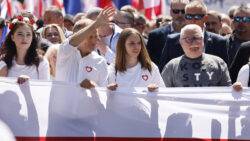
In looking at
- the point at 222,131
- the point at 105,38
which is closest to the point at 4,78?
the point at 222,131

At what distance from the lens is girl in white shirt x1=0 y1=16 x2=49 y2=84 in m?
7.57

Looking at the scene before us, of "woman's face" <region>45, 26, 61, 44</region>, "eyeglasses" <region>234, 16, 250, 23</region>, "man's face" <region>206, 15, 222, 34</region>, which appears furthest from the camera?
"man's face" <region>206, 15, 222, 34</region>

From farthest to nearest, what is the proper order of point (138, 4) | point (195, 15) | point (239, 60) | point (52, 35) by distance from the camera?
point (138, 4) → point (52, 35) → point (195, 15) → point (239, 60)

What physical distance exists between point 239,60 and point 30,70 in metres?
2.03

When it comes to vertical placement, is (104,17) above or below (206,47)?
above

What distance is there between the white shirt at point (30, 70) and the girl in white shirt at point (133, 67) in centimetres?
60

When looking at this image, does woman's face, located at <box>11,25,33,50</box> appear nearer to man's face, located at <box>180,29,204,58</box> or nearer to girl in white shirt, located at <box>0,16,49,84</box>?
girl in white shirt, located at <box>0,16,49,84</box>

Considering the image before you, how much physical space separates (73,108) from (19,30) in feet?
3.45

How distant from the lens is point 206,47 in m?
8.52

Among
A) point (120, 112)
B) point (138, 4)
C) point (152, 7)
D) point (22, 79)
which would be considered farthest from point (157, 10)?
point (22, 79)

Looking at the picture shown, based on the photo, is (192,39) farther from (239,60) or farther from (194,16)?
(194,16)

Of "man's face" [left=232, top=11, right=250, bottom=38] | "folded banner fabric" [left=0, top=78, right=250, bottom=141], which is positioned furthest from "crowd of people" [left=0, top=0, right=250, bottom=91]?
"man's face" [left=232, top=11, right=250, bottom=38]

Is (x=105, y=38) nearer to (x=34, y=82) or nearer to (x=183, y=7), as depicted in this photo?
(x=183, y=7)

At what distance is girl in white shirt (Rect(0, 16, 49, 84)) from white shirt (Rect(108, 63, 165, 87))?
2.09 ft
